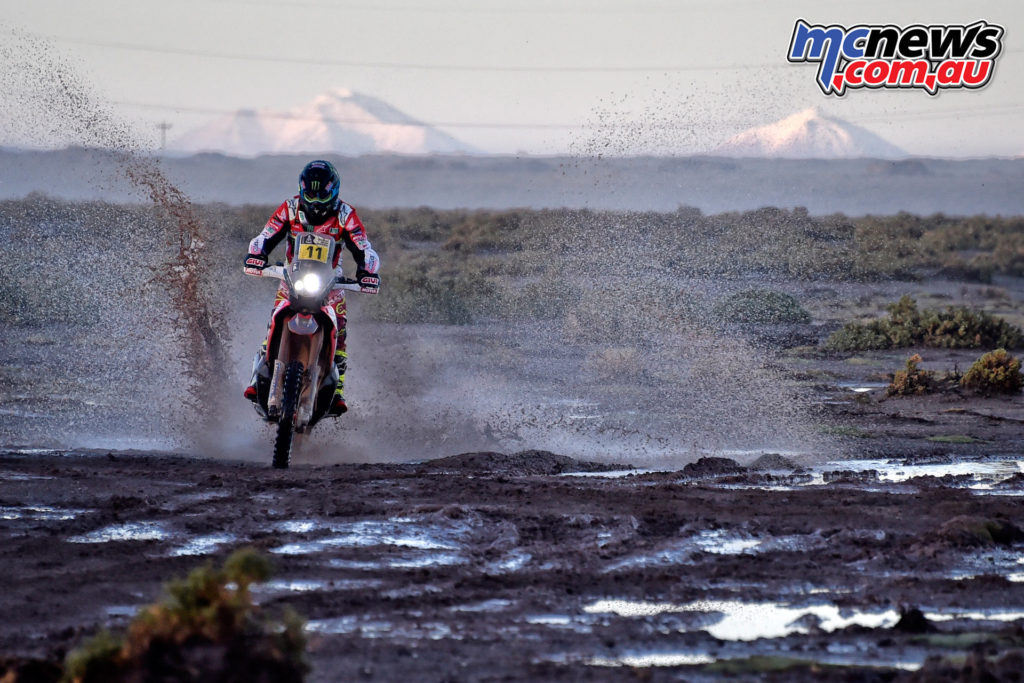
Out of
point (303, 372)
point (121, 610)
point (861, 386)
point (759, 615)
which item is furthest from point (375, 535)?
point (861, 386)

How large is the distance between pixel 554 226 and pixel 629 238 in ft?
23.1

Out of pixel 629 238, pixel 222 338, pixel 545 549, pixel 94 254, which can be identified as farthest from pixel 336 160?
pixel 545 549

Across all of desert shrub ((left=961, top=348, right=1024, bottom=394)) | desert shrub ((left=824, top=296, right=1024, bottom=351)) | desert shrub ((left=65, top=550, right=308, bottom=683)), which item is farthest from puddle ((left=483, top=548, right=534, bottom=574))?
desert shrub ((left=824, top=296, right=1024, bottom=351))

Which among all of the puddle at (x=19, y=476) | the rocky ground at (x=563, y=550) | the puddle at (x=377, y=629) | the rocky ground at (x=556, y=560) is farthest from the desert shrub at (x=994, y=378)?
the puddle at (x=377, y=629)

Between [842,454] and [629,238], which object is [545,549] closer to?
[842,454]

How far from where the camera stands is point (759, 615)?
263 inches

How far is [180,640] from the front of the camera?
4844 millimetres

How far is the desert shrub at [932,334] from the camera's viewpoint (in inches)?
907

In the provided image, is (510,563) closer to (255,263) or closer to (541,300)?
(255,263)

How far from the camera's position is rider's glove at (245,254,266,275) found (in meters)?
11.4

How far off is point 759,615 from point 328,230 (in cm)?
585

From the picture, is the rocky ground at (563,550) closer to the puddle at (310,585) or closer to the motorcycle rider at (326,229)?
the puddle at (310,585)

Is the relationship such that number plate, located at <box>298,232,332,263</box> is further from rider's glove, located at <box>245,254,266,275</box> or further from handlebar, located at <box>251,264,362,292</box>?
rider's glove, located at <box>245,254,266,275</box>

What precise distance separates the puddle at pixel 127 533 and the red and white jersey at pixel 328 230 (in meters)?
3.31
